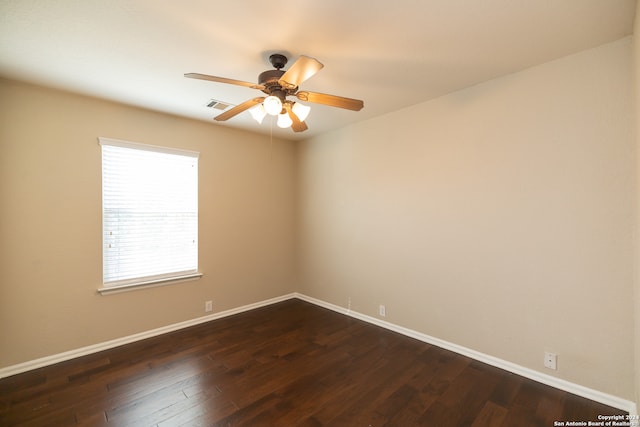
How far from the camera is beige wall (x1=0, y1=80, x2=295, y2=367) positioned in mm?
2406

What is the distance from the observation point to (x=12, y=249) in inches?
94.4

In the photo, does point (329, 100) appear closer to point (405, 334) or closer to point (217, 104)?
point (217, 104)

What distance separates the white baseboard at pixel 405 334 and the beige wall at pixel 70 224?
59 mm

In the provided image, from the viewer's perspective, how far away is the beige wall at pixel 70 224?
2406mm

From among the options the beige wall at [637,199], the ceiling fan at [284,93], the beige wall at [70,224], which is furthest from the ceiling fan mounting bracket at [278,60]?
the beige wall at [637,199]

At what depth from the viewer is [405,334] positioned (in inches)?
123

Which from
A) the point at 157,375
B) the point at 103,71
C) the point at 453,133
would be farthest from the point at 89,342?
the point at 453,133

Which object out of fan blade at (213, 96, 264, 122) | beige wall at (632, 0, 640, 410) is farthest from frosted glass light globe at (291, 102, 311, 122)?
beige wall at (632, 0, 640, 410)

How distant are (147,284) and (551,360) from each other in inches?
152

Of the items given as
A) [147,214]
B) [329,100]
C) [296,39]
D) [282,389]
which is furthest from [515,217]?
[147,214]

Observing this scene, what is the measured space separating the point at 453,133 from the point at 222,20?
7.28 ft

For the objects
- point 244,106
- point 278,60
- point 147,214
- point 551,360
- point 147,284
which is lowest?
point 551,360

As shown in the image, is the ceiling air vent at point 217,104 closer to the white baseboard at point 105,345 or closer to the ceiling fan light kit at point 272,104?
the ceiling fan light kit at point 272,104

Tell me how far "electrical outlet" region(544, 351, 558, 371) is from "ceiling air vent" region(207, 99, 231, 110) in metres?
3.69
